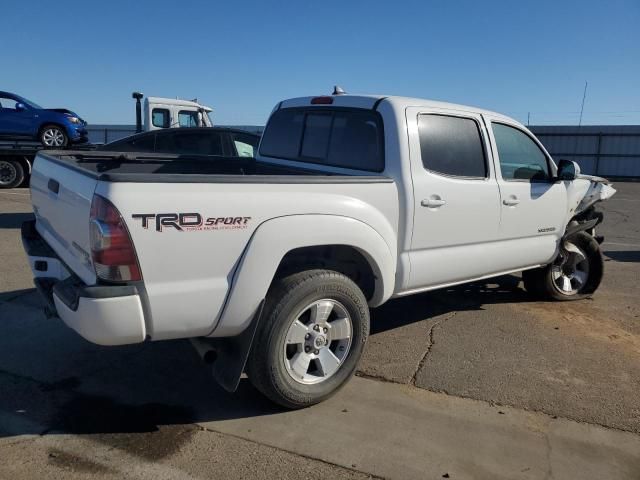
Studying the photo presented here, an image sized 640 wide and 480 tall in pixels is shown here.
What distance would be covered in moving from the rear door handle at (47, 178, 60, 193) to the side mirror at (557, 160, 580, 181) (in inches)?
166

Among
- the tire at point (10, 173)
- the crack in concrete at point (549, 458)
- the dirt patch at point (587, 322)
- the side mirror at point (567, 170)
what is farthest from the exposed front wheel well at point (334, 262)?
the tire at point (10, 173)

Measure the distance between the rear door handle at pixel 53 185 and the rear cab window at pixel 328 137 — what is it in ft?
6.51

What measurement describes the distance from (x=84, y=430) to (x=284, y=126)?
2976mm

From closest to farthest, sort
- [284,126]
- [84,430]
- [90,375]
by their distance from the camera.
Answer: [84,430] < [90,375] < [284,126]

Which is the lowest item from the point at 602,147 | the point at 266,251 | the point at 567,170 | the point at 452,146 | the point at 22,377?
the point at 22,377

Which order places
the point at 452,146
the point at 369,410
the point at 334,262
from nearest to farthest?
the point at 369,410, the point at 334,262, the point at 452,146

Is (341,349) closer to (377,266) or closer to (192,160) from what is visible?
(377,266)

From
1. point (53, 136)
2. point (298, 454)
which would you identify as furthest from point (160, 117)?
point (298, 454)

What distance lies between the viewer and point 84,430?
10.7 ft

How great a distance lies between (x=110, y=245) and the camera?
2719 mm

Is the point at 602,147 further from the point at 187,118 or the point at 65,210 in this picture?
the point at 65,210

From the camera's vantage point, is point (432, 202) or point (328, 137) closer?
point (432, 202)

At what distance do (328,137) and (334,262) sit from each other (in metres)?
1.27

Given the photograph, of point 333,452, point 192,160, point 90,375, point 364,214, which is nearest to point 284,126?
point 192,160
